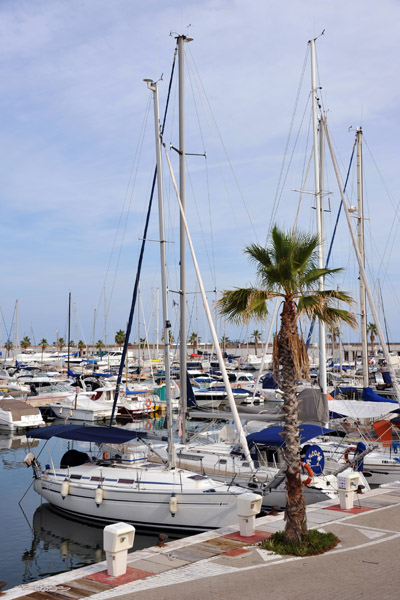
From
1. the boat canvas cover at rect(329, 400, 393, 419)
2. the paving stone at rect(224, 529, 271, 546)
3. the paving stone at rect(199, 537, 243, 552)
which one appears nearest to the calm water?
the paving stone at rect(224, 529, 271, 546)

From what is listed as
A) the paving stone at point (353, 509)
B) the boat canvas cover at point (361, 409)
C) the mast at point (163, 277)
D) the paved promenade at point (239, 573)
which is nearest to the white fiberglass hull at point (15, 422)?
the boat canvas cover at point (361, 409)

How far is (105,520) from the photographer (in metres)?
20.9

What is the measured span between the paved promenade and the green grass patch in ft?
0.65

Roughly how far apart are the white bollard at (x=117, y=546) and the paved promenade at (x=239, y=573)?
0.18 meters

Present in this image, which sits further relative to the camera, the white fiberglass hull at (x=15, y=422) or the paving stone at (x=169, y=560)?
Result: the white fiberglass hull at (x=15, y=422)

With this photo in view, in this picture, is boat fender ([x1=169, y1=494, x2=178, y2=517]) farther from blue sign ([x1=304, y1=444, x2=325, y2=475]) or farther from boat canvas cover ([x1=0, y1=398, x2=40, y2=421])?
boat canvas cover ([x1=0, y1=398, x2=40, y2=421])

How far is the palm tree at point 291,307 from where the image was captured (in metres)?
13.5

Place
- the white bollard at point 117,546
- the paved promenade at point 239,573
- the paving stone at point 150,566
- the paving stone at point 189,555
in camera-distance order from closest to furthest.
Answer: the paved promenade at point 239,573, the white bollard at point 117,546, the paving stone at point 150,566, the paving stone at point 189,555

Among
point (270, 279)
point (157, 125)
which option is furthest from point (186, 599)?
point (157, 125)

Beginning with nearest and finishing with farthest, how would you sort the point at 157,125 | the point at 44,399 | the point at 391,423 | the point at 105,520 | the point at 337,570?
1. the point at 337,570
2. the point at 105,520
3. the point at 157,125
4. the point at 391,423
5. the point at 44,399

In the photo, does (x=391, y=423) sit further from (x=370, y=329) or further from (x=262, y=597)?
(x=370, y=329)

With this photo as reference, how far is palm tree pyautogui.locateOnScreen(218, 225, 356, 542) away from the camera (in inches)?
532

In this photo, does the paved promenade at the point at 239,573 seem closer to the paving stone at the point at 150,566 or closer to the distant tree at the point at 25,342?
the paving stone at the point at 150,566

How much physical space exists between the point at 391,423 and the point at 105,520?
13496 millimetres
